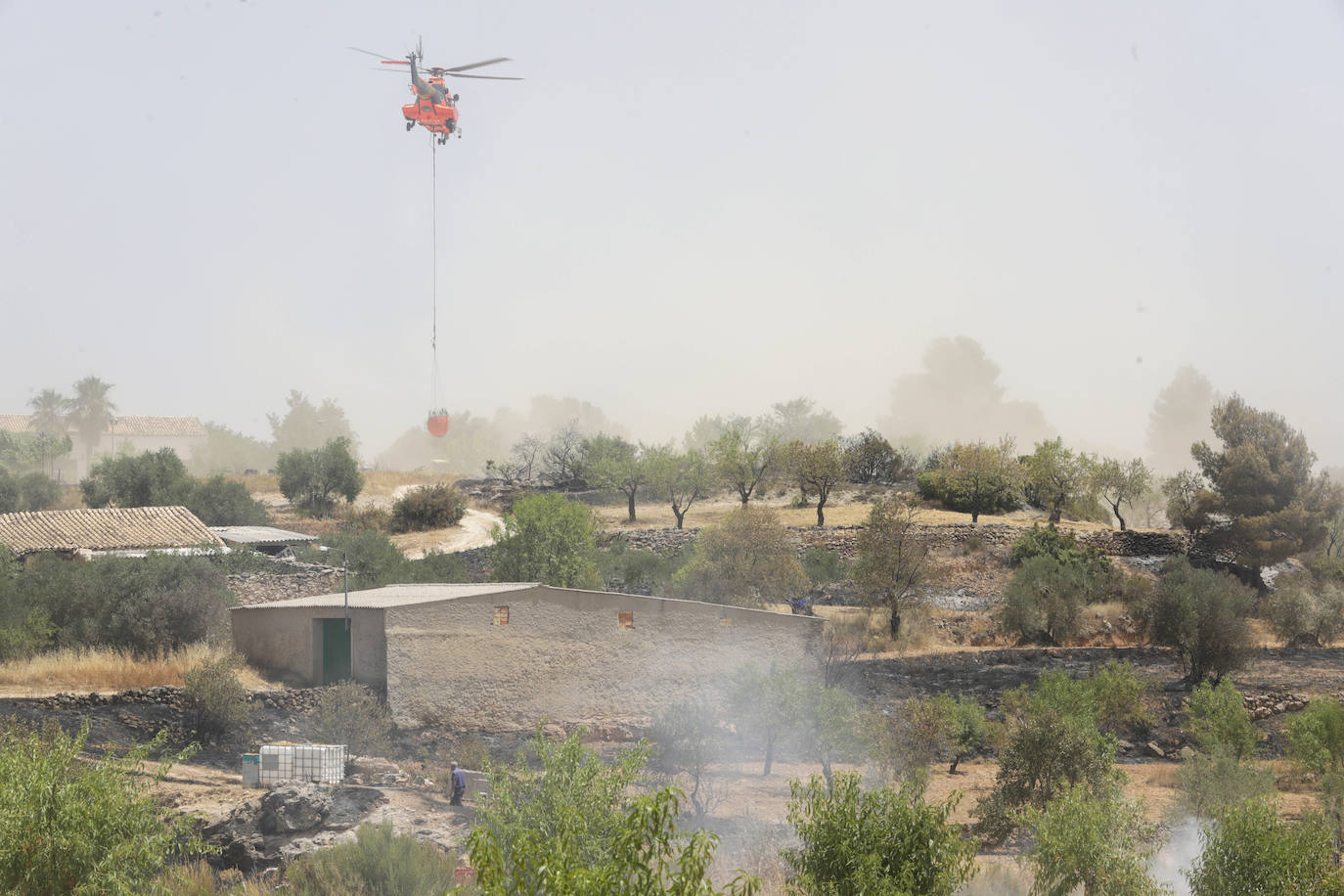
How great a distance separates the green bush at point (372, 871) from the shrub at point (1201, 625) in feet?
95.3

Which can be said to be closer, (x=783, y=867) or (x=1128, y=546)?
(x=783, y=867)

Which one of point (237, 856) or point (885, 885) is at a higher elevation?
point (885, 885)

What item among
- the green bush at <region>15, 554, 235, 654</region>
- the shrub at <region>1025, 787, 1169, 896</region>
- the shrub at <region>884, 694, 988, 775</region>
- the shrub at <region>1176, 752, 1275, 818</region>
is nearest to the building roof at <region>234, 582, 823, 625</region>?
the green bush at <region>15, 554, 235, 654</region>

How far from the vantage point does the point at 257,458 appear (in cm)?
15875

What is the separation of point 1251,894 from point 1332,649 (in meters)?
31.1

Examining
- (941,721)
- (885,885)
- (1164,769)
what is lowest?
(1164,769)

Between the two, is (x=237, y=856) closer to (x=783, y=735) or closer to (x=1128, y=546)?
(x=783, y=735)

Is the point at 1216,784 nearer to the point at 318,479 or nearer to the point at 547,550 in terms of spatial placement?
the point at 547,550

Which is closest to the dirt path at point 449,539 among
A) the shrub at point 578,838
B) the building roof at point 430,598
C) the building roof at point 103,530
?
the building roof at point 103,530

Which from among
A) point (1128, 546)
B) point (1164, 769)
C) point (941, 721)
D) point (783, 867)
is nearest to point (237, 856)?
point (783, 867)

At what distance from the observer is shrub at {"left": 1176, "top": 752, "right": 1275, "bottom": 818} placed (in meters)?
20.4

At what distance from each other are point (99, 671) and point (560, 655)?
11776mm

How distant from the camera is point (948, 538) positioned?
171 ft

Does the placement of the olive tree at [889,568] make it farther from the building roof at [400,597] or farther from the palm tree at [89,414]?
the palm tree at [89,414]
